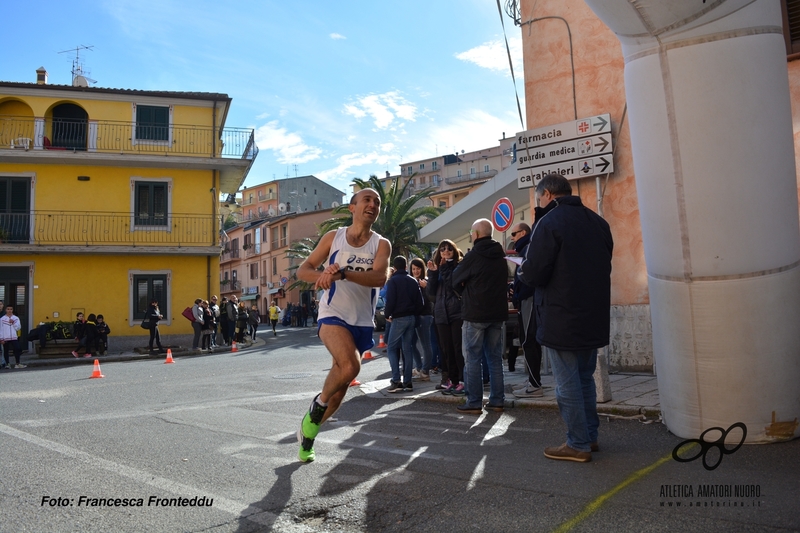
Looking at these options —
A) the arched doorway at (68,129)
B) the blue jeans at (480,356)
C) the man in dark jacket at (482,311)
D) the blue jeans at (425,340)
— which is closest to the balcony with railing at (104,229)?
the arched doorway at (68,129)

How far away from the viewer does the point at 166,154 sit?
97.8 ft

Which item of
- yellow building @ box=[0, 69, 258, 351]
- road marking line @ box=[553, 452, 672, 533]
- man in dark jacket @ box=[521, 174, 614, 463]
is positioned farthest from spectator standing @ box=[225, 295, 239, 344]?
road marking line @ box=[553, 452, 672, 533]

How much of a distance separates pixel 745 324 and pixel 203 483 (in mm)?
4010

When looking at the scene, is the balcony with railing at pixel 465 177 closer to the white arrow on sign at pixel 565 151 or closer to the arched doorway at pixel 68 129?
the arched doorway at pixel 68 129

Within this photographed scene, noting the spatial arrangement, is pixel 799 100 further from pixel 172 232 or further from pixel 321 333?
pixel 172 232

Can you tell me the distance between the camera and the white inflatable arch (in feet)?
16.0

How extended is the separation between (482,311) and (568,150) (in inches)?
177

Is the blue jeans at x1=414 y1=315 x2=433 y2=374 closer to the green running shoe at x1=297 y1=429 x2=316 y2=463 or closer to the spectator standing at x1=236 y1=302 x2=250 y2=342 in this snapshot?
the green running shoe at x1=297 y1=429 x2=316 y2=463

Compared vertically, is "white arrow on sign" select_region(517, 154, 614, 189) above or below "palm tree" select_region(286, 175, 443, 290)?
below

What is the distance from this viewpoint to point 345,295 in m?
5.28

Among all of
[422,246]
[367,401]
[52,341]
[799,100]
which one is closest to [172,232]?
[52,341]

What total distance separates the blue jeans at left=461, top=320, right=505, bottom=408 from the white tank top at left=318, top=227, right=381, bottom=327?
201 cm

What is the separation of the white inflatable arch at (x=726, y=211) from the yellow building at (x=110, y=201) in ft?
87.2

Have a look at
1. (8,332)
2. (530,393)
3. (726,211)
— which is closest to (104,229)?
(8,332)
